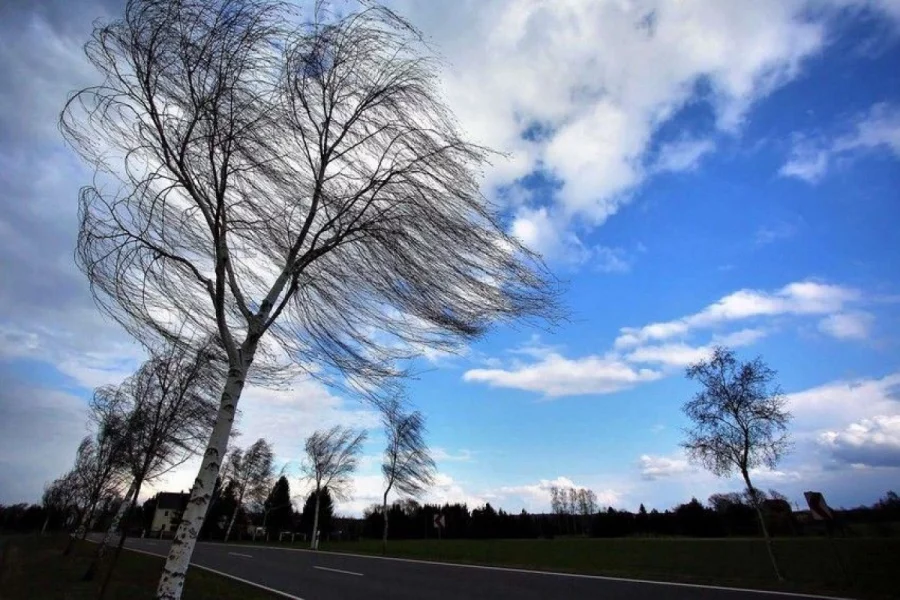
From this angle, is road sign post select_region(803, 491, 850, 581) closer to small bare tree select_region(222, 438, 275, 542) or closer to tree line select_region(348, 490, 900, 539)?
tree line select_region(348, 490, 900, 539)

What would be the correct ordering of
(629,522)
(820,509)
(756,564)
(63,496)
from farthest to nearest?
(629,522) → (63,496) → (756,564) → (820,509)

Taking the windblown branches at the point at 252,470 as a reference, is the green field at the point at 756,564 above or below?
below

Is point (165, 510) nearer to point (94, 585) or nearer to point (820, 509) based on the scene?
point (94, 585)

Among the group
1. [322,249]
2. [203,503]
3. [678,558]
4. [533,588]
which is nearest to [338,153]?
[322,249]

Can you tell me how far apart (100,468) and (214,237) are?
85.7 ft

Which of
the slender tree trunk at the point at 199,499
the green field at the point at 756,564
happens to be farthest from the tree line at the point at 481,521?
the slender tree trunk at the point at 199,499

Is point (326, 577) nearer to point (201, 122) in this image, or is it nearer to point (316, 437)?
point (201, 122)

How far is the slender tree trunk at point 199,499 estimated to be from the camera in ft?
14.9

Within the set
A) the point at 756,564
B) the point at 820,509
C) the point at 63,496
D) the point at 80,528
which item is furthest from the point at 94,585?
the point at 63,496

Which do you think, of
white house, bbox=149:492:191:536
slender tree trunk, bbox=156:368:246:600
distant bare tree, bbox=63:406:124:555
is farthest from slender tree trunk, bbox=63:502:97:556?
white house, bbox=149:492:191:536

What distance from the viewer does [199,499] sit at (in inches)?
191

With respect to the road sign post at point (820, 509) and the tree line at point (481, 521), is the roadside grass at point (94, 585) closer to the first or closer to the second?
the road sign post at point (820, 509)

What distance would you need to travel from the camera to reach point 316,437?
53.2 metres

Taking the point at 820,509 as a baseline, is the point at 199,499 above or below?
below
